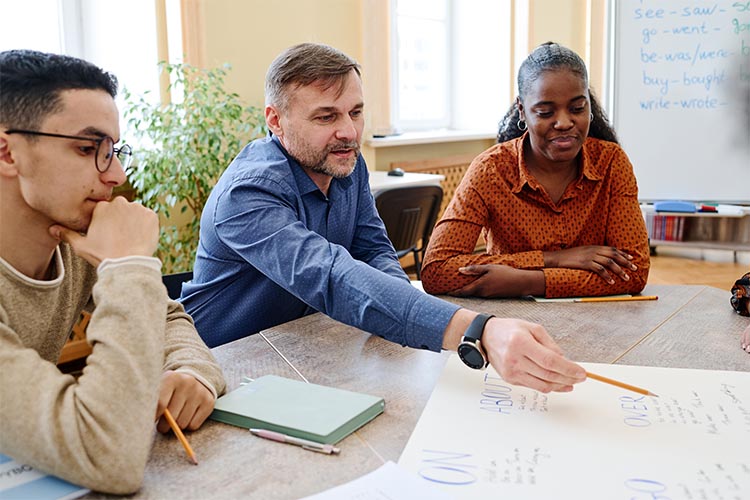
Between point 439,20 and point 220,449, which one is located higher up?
Answer: point 439,20

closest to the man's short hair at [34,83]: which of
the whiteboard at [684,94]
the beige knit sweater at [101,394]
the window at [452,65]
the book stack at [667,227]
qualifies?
the beige knit sweater at [101,394]

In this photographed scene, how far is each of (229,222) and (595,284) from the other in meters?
0.89

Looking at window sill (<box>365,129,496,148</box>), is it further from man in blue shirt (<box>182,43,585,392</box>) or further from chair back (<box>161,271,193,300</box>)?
chair back (<box>161,271,193,300</box>)

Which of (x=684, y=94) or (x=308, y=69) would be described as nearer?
(x=308, y=69)

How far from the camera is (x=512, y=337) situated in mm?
1066

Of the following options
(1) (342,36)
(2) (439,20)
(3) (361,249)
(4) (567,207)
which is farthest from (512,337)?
(2) (439,20)

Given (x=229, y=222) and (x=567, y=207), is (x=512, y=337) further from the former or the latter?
(x=567, y=207)

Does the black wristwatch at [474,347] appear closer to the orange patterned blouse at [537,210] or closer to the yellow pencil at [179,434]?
the yellow pencil at [179,434]

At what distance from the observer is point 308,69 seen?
64.6 inches

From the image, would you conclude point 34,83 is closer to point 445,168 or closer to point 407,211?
point 407,211

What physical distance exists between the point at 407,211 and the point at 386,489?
8.57 ft

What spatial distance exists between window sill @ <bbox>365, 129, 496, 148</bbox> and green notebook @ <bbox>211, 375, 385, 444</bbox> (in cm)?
362

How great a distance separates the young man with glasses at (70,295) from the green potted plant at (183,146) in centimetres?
204

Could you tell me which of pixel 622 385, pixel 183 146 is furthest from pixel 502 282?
pixel 183 146
